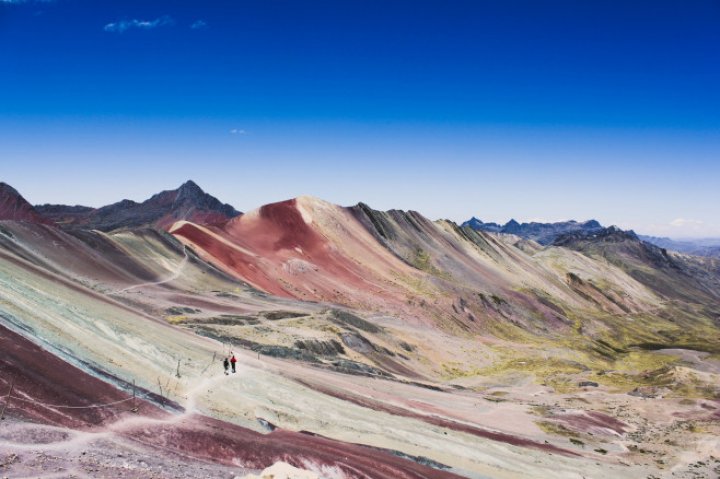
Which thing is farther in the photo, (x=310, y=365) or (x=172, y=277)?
(x=172, y=277)

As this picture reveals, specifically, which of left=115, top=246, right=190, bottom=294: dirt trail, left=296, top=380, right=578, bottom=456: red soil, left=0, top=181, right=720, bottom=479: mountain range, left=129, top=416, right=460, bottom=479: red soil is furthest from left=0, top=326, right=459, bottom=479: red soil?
left=115, top=246, right=190, bottom=294: dirt trail

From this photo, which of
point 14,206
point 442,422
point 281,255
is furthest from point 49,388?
point 14,206

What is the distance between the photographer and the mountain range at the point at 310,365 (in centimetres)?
2912

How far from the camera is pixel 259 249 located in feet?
437

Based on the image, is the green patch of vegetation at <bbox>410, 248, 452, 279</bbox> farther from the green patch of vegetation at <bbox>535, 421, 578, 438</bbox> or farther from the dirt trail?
the green patch of vegetation at <bbox>535, 421, 578, 438</bbox>

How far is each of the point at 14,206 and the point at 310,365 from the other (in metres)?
176

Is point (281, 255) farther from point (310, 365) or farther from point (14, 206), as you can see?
point (14, 206)

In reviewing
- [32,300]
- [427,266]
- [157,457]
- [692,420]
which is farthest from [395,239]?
[157,457]

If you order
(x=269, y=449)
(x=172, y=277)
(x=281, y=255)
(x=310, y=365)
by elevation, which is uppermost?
(x=281, y=255)

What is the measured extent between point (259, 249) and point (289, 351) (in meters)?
75.1

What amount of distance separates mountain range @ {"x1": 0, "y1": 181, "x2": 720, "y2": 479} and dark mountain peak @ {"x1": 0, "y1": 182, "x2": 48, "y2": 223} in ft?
301

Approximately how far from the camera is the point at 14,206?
18700 cm

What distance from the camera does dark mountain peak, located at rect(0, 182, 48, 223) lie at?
183 m

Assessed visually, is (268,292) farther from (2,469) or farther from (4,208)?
(4,208)
